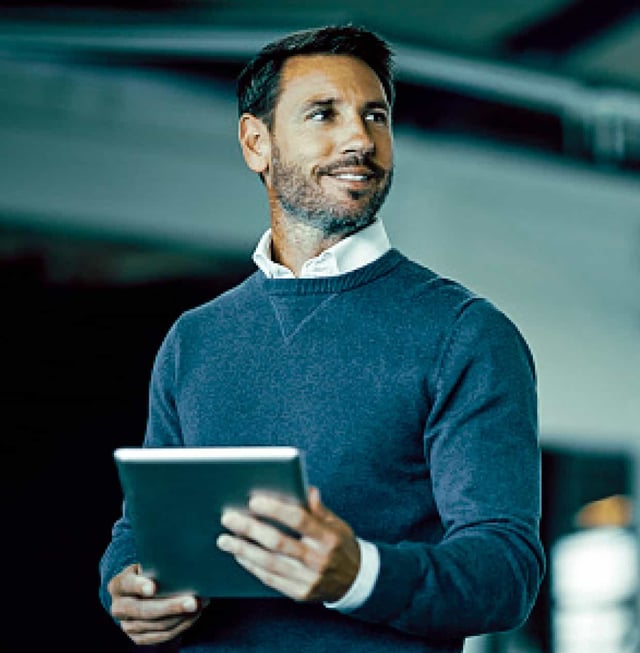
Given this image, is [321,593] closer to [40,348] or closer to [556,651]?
[40,348]

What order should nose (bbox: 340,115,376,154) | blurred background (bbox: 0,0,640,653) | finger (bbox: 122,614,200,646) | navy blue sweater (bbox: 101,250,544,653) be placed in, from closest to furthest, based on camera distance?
navy blue sweater (bbox: 101,250,544,653)
finger (bbox: 122,614,200,646)
nose (bbox: 340,115,376,154)
blurred background (bbox: 0,0,640,653)

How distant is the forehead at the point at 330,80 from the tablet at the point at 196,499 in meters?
0.58

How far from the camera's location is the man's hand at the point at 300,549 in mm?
1116

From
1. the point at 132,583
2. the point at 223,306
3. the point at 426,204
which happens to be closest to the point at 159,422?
the point at 223,306

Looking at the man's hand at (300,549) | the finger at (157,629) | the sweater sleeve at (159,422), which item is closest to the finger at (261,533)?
the man's hand at (300,549)

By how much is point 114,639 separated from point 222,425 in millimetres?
3035

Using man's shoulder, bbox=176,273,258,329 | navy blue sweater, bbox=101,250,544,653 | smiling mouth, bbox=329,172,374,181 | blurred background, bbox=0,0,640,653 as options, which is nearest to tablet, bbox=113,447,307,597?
navy blue sweater, bbox=101,250,544,653

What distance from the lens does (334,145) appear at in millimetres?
1524

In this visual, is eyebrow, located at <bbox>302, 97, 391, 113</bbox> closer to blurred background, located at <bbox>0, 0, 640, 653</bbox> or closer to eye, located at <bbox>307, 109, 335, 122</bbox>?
eye, located at <bbox>307, 109, 335, 122</bbox>

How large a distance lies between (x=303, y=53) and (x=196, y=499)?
72 cm

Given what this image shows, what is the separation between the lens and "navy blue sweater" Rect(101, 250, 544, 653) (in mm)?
1229

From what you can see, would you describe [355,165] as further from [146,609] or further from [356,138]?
[146,609]

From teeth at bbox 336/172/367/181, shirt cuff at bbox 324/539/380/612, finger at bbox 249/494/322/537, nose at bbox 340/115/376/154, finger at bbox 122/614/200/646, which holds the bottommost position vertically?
finger at bbox 122/614/200/646

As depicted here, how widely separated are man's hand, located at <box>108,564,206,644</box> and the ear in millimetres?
648
